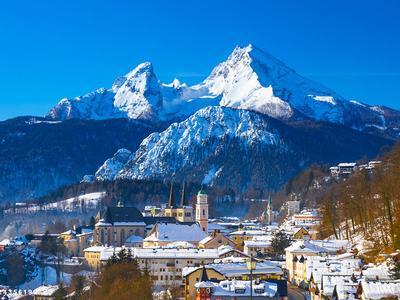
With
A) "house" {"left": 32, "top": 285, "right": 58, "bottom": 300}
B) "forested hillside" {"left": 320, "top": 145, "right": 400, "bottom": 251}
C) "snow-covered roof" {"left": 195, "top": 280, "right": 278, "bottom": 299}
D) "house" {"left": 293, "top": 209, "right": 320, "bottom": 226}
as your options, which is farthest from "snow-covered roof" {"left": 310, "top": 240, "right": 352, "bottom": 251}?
"house" {"left": 293, "top": 209, "right": 320, "bottom": 226}

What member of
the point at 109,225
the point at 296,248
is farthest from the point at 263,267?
the point at 109,225

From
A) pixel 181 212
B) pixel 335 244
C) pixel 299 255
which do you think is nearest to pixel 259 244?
pixel 335 244

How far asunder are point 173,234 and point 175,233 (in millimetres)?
490

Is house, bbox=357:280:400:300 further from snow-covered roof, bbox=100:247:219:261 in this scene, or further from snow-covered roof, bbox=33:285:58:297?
snow-covered roof, bbox=33:285:58:297

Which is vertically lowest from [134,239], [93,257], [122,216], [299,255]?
[299,255]

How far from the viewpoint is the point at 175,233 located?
139 m

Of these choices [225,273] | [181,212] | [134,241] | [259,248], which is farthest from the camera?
[181,212]

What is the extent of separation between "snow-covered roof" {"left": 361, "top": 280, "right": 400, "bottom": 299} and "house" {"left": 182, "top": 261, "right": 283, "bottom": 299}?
89.2 feet

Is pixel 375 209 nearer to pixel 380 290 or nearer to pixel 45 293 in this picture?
pixel 380 290

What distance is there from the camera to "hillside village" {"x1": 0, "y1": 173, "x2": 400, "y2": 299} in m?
65.1

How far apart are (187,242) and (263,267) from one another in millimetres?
39714

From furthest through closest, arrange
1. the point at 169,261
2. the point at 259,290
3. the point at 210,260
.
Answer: the point at 210,260
the point at 169,261
the point at 259,290

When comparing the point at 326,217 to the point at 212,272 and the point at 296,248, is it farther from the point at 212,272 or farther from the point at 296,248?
the point at 212,272

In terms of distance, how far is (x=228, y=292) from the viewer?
73.0m
